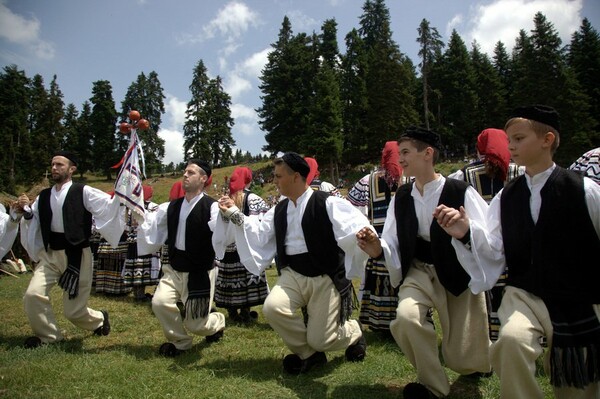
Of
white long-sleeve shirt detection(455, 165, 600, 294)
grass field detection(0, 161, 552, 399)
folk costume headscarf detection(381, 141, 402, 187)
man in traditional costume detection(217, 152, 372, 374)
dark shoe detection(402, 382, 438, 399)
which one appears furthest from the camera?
folk costume headscarf detection(381, 141, 402, 187)

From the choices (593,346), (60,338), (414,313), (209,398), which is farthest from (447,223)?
(60,338)

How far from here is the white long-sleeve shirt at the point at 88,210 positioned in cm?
513

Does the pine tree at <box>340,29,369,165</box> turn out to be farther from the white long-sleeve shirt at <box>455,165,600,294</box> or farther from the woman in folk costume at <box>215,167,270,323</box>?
the white long-sleeve shirt at <box>455,165,600,294</box>

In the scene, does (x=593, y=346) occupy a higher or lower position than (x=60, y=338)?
higher

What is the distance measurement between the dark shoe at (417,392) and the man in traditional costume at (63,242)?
3.83m

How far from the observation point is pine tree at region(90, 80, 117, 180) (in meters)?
50.2

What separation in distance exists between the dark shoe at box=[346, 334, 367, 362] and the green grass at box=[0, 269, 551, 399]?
72mm

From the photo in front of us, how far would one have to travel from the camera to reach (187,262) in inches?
184

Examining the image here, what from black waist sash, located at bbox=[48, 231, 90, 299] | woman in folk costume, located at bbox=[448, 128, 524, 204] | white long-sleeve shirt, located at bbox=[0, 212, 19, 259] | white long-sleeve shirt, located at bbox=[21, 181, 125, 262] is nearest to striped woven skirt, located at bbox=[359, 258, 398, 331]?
woman in folk costume, located at bbox=[448, 128, 524, 204]

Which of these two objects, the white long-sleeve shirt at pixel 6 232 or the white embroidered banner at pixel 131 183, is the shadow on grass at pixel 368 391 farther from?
the white long-sleeve shirt at pixel 6 232

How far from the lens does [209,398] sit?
3.32m

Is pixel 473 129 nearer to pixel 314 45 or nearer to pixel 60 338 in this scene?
pixel 314 45

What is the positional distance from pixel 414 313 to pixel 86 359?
333 centimetres

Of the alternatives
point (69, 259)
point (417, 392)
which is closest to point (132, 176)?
point (69, 259)
